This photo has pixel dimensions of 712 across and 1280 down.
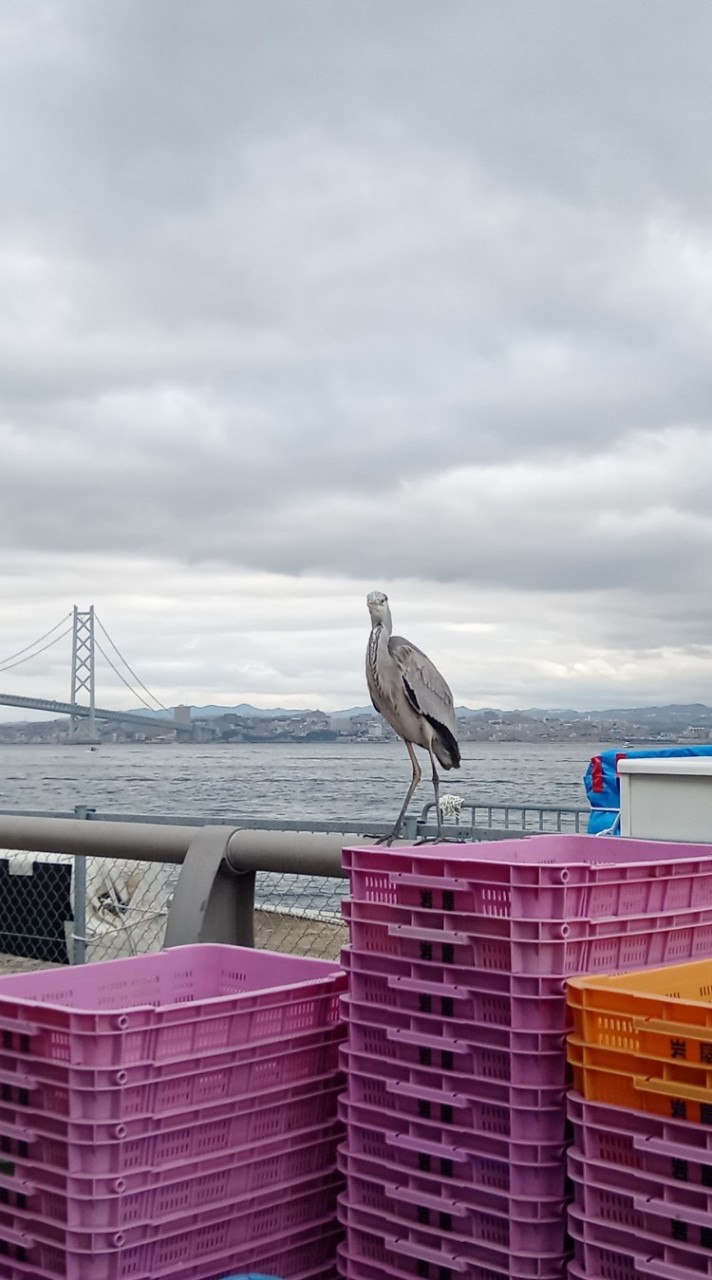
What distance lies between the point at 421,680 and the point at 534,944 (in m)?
3.06

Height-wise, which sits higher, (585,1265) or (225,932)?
(225,932)

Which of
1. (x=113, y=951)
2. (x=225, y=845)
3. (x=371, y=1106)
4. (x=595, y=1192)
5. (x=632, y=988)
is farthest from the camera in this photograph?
(x=113, y=951)

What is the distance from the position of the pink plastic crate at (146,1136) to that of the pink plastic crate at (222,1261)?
0.55 ft

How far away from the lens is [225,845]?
156 inches

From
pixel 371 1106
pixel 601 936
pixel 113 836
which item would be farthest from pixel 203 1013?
pixel 113 836

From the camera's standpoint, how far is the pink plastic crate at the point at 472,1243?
225cm

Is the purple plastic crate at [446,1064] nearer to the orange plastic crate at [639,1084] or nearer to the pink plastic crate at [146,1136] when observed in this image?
the orange plastic crate at [639,1084]

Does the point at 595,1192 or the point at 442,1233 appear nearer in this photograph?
the point at 595,1192

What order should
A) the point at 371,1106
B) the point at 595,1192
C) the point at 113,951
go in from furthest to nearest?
the point at 113,951 < the point at 371,1106 < the point at 595,1192

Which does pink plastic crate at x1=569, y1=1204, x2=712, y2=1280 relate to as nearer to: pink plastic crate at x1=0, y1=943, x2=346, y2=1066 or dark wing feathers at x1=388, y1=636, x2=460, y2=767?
pink plastic crate at x1=0, y1=943, x2=346, y2=1066

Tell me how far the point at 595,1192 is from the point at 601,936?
48 centimetres

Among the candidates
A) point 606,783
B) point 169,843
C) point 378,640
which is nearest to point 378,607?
point 378,640

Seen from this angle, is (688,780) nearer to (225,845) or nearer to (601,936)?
(225,845)

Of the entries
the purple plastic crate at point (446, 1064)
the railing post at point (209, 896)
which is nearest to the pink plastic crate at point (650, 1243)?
the purple plastic crate at point (446, 1064)
